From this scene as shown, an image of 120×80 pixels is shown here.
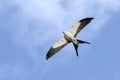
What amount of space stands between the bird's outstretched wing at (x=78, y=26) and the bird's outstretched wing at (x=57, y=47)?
5.10 ft

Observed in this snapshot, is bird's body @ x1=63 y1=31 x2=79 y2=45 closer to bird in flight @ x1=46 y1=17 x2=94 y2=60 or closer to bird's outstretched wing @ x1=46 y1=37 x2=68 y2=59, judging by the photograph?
bird in flight @ x1=46 y1=17 x2=94 y2=60

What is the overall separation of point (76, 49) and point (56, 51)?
3.94 meters

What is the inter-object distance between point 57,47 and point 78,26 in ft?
12.6

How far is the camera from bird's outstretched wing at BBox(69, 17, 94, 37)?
3822cm

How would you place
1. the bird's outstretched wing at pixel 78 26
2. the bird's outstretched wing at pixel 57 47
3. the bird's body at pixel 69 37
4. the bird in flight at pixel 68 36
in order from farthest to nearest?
the bird's outstretched wing at pixel 78 26 < the bird's outstretched wing at pixel 57 47 < the bird in flight at pixel 68 36 < the bird's body at pixel 69 37

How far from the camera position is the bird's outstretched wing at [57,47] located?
38094 millimetres

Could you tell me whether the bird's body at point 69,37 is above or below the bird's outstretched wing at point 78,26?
below

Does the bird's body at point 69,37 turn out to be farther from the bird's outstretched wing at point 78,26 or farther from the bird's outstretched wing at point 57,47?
the bird's outstretched wing at point 78,26

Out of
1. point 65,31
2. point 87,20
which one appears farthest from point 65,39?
point 87,20

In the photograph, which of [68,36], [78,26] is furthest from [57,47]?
[78,26]

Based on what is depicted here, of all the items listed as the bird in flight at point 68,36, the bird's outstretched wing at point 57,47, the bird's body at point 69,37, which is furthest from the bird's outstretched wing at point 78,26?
the bird's outstretched wing at point 57,47

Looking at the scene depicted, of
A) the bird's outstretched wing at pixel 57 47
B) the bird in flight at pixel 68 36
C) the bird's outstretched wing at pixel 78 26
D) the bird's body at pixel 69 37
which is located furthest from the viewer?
the bird's outstretched wing at pixel 78 26

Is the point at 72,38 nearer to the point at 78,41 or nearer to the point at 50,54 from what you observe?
the point at 78,41

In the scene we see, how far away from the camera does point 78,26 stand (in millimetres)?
38844
